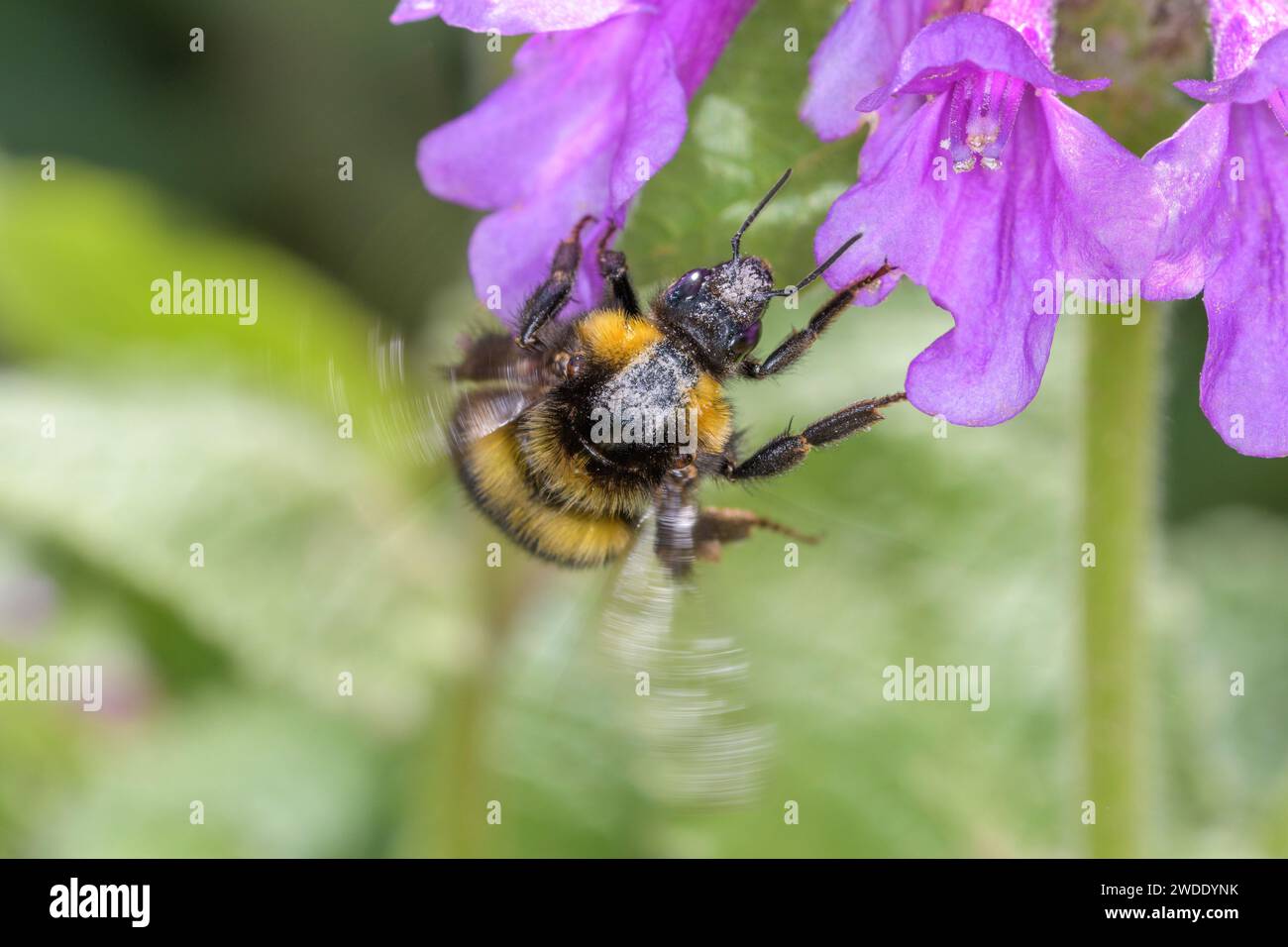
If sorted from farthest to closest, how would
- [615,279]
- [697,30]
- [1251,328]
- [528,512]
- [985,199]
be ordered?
[528,512] → [615,279] → [697,30] → [985,199] → [1251,328]

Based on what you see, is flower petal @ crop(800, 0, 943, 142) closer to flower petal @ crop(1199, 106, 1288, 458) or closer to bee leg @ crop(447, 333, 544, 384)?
flower petal @ crop(1199, 106, 1288, 458)

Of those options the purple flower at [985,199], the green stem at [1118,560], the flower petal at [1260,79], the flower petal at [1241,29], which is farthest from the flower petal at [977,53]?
the green stem at [1118,560]

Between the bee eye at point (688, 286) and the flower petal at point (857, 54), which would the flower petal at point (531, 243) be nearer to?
the bee eye at point (688, 286)

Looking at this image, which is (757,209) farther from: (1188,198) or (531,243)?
(1188,198)

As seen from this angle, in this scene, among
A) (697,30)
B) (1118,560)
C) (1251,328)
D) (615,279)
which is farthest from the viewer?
→ (1118,560)

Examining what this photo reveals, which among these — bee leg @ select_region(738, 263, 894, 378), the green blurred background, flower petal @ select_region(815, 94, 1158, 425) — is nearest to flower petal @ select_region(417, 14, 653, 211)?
bee leg @ select_region(738, 263, 894, 378)

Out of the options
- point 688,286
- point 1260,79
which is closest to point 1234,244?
point 1260,79

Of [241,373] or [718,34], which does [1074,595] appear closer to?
[718,34]
